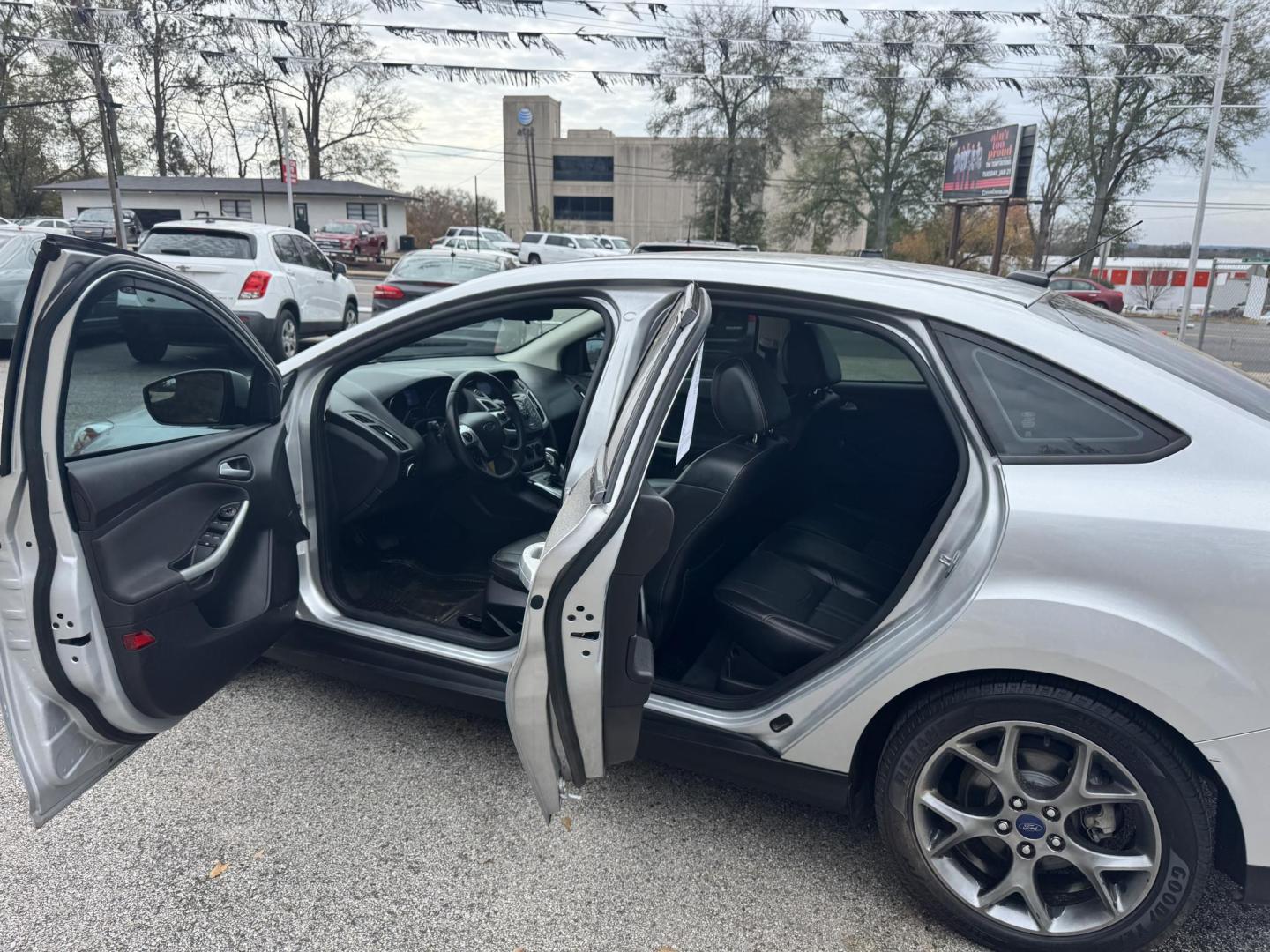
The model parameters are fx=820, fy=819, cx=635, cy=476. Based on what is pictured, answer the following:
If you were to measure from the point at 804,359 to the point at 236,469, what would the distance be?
206 cm

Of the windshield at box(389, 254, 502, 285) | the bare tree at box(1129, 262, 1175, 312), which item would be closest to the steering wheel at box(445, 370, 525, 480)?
the windshield at box(389, 254, 502, 285)

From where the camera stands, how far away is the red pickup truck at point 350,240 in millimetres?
36312

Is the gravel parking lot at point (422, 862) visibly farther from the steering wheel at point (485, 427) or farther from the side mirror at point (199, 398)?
the side mirror at point (199, 398)

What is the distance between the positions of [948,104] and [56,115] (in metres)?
41.6

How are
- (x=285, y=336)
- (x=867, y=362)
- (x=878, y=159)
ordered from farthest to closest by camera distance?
(x=878, y=159)
(x=285, y=336)
(x=867, y=362)

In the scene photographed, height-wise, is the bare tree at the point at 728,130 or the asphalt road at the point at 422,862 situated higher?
the bare tree at the point at 728,130

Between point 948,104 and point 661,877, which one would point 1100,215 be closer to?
point 948,104

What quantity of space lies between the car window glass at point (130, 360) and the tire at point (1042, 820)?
80.4 inches

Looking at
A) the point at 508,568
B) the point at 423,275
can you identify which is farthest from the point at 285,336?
the point at 508,568

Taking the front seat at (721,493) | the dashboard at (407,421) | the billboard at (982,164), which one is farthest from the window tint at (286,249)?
the billboard at (982,164)

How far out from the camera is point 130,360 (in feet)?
7.27

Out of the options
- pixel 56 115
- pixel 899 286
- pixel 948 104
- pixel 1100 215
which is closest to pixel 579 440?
pixel 899 286

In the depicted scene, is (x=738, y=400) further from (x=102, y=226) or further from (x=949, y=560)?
(x=102, y=226)

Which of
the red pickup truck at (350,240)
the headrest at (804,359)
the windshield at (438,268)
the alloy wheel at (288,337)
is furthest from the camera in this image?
the red pickup truck at (350,240)
